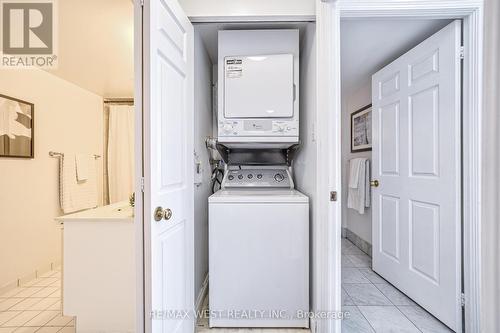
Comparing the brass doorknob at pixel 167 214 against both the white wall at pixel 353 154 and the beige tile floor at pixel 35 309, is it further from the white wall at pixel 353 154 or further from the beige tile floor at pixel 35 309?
the white wall at pixel 353 154

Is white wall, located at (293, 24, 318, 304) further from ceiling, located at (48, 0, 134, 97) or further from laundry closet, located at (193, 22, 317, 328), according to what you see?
ceiling, located at (48, 0, 134, 97)

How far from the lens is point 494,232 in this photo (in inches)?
19.8

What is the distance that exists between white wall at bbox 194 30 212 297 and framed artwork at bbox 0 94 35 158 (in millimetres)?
1888

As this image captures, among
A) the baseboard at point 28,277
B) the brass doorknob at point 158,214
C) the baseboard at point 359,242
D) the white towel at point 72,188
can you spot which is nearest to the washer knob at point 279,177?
the brass doorknob at point 158,214

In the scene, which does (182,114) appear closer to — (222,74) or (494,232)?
(222,74)

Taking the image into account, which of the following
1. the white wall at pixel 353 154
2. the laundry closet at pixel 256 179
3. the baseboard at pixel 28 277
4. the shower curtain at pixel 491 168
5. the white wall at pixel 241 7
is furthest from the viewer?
the white wall at pixel 353 154

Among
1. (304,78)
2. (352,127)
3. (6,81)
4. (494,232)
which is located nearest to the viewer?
(494,232)

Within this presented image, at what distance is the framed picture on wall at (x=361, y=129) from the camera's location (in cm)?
301

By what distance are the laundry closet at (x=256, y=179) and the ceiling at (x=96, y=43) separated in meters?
0.58

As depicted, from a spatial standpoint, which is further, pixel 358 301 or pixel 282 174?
pixel 282 174

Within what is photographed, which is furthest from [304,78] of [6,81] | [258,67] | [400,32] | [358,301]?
[6,81]

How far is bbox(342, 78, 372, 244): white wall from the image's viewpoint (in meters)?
3.08

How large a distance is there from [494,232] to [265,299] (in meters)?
1.48

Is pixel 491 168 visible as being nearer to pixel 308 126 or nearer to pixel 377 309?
pixel 308 126
